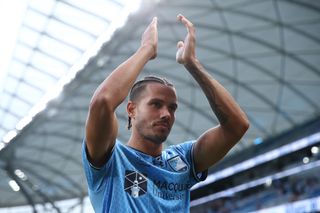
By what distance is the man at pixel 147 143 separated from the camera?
3389 mm

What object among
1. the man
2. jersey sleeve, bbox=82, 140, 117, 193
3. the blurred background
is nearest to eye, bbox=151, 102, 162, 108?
the man

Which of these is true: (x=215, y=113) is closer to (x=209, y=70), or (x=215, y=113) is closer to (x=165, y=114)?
(x=165, y=114)

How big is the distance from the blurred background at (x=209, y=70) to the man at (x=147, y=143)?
767 inches

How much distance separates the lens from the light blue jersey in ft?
11.5

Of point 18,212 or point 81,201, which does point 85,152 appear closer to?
point 81,201

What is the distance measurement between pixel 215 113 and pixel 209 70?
26.6m

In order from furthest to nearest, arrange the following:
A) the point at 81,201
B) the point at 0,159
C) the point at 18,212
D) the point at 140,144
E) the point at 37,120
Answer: the point at 18,212 < the point at 81,201 < the point at 0,159 < the point at 37,120 < the point at 140,144

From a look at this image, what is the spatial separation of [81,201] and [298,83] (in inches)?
1415

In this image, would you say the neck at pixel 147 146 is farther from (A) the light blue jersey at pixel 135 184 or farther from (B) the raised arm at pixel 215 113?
(B) the raised arm at pixel 215 113

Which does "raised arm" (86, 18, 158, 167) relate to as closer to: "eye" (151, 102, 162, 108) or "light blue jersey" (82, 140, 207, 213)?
"light blue jersey" (82, 140, 207, 213)

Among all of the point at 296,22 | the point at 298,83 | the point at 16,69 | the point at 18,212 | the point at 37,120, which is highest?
the point at 296,22

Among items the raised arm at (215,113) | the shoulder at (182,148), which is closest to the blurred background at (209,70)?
the shoulder at (182,148)

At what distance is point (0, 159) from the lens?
49.4m

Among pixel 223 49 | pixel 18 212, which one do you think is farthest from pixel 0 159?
pixel 223 49
